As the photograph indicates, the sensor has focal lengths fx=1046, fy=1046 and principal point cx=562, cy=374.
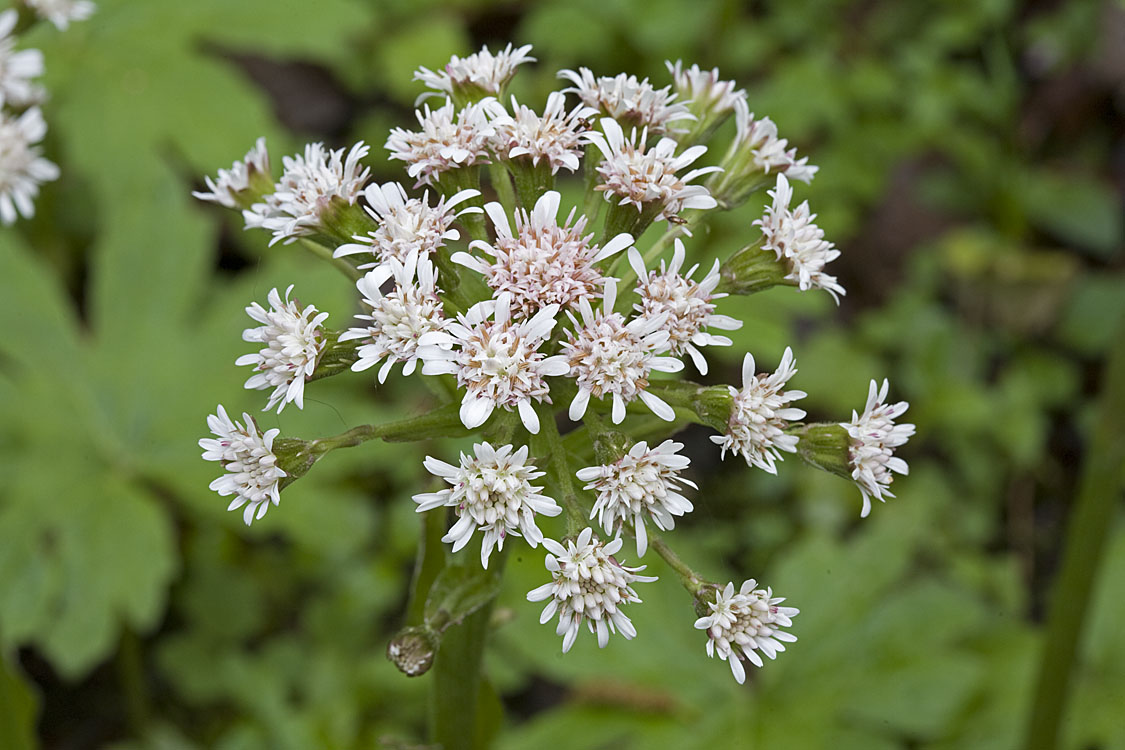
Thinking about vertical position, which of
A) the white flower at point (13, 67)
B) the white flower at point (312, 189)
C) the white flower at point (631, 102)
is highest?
the white flower at point (631, 102)

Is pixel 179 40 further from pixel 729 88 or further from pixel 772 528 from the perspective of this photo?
pixel 772 528

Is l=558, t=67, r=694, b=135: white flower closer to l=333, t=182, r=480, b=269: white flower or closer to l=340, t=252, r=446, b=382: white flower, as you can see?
l=333, t=182, r=480, b=269: white flower

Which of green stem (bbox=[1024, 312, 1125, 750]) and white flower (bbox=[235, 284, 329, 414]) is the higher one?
green stem (bbox=[1024, 312, 1125, 750])

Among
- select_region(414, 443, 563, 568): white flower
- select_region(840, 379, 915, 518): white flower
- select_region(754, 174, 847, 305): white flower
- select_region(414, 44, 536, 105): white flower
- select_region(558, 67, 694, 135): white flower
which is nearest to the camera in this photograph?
select_region(414, 443, 563, 568): white flower

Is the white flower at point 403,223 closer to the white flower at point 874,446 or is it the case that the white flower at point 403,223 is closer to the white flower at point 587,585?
the white flower at point 587,585

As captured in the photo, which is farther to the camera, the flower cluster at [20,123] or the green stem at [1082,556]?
the green stem at [1082,556]

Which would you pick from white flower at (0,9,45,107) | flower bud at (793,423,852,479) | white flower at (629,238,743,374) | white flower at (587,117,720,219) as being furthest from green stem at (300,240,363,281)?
white flower at (0,9,45,107)

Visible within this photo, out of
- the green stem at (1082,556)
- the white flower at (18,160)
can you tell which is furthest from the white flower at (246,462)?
the green stem at (1082,556)
